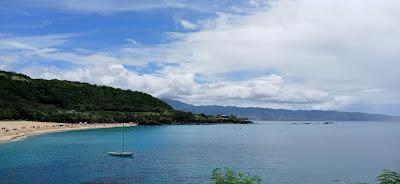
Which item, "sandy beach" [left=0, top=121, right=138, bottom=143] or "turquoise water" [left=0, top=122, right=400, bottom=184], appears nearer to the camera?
"turquoise water" [left=0, top=122, right=400, bottom=184]

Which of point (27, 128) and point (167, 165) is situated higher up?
point (27, 128)

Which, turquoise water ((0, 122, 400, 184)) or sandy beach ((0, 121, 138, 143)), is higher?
sandy beach ((0, 121, 138, 143))

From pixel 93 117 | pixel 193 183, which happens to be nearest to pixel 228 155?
pixel 193 183

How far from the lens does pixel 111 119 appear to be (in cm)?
19600

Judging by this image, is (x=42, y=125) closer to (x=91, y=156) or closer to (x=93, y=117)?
(x=93, y=117)

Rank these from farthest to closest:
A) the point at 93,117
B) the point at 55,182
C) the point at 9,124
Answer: the point at 93,117
the point at 9,124
the point at 55,182

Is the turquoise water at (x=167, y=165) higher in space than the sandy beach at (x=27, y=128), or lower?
lower

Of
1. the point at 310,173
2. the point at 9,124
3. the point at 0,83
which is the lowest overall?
the point at 310,173

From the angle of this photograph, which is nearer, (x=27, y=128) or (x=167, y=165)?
(x=167, y=165)

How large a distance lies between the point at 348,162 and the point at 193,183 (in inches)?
1611

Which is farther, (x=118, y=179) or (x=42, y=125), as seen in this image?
(x=42, y=125)

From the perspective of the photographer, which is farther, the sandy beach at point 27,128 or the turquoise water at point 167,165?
the sandy beach at point 27,128

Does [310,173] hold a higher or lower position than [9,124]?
lower

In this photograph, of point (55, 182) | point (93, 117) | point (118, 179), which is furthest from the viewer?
point (93, 117)
